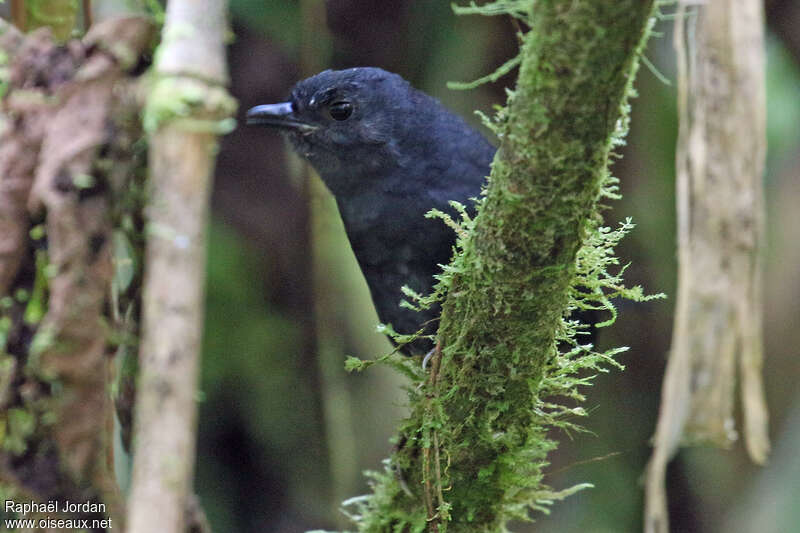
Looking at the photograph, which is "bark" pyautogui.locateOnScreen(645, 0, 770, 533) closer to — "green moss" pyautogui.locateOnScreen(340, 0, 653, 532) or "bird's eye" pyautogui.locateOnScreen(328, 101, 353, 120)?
"green moss" pyautogui.locateOnScreen(340, 0, 653, 532)

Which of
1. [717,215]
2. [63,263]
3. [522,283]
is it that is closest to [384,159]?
[717,215]

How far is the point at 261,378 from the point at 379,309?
5.59 ft

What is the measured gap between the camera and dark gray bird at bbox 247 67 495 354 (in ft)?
9.59

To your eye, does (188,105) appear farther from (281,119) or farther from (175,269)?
(281,119)

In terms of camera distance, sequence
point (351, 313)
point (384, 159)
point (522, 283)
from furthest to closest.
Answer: point (351, 313), point (384, 159), point (522, 283)

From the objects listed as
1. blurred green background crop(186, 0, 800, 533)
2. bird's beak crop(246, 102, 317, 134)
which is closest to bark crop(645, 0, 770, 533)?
bird's beak crop(246, 102, 317, 134)

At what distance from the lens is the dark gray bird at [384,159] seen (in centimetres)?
292

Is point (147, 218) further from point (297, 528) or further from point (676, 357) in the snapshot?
point (297, 528)

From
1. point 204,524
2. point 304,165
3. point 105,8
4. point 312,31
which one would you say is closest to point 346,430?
point 304,165

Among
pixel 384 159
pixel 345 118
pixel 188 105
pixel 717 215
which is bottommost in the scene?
pixel 717 215

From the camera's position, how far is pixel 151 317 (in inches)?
47.3

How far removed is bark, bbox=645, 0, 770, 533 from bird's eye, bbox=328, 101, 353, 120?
1149mm

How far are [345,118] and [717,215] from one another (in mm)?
1306

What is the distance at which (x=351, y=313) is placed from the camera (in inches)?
175
